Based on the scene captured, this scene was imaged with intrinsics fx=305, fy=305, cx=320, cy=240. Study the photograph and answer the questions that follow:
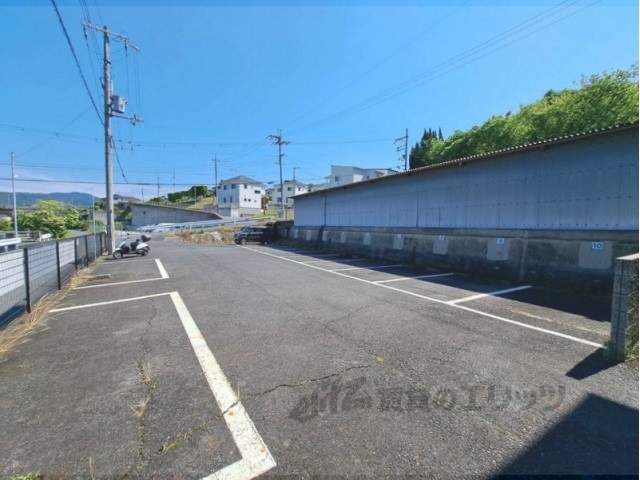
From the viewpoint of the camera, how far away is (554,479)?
183 cm

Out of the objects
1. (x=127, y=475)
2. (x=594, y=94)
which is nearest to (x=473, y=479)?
(x=127, y=475)

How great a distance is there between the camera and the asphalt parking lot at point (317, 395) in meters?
1.99

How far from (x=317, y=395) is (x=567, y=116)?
24.4 meters

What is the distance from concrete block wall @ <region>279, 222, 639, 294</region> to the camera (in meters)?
A: 6.71

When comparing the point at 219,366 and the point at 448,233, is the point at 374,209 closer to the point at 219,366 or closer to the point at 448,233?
the point at 448,233

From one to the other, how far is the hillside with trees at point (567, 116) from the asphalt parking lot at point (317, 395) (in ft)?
61.2

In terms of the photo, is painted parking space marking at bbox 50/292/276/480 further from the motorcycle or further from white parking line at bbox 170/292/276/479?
the motorcycle

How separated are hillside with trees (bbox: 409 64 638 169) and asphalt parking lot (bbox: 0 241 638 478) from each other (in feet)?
61.2

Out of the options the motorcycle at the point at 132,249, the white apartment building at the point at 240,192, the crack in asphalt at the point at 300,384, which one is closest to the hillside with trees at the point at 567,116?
the crack in asphalt at the point at 300,384

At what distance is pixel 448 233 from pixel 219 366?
9533mm

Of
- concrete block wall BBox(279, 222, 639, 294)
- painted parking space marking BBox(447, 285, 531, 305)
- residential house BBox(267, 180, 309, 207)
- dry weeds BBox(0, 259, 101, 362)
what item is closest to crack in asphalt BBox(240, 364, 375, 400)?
dry weeds BBox(0, 259, 101, 362)

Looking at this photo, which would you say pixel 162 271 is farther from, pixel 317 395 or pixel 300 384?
pixel 317 395

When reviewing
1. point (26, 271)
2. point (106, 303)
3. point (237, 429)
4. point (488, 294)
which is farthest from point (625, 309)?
point (26, 271)

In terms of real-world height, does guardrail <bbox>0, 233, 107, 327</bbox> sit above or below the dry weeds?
above
